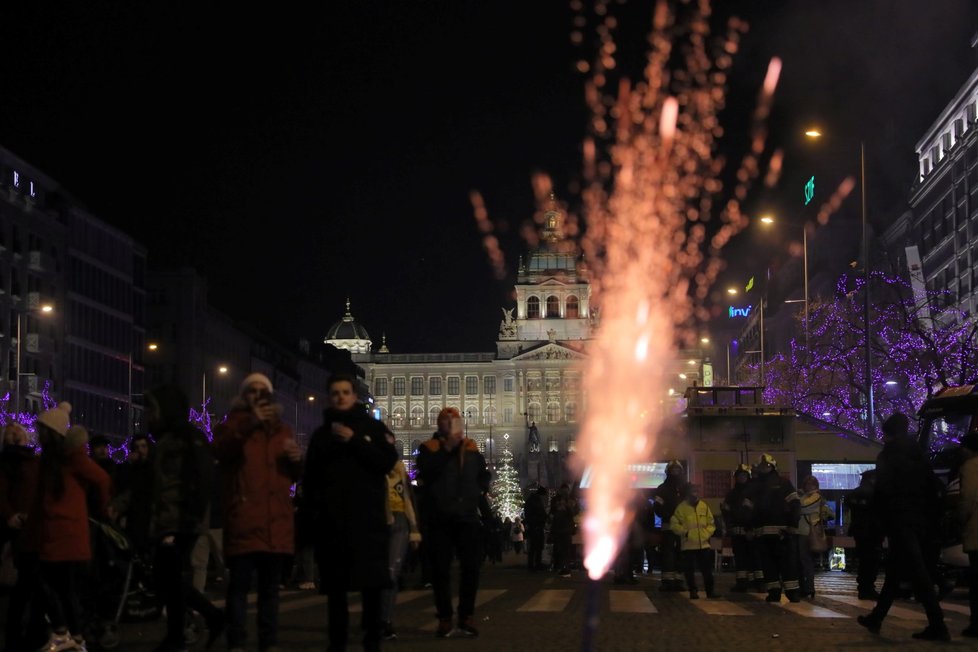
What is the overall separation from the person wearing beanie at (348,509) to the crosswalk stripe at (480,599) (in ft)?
15.8

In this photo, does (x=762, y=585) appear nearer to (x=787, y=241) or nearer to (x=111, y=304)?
(x=111, y=304)

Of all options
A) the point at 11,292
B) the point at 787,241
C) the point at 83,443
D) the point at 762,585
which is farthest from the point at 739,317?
the point at 83,443

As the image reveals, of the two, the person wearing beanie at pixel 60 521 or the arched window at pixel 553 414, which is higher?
the arched window at pixel 553 414

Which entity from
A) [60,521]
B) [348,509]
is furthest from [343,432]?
[60,521]

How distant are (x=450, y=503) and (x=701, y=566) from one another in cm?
822

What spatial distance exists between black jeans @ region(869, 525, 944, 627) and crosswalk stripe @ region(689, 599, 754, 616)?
3.24 m

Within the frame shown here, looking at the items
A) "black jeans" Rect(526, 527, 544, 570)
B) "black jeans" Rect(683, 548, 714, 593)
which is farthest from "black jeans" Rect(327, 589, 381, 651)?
"black jeans" Rect(526, 527, 544, 570)

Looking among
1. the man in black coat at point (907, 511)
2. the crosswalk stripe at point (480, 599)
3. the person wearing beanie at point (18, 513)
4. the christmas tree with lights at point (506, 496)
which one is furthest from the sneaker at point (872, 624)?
the christmas tree with lights at point (506, 496)

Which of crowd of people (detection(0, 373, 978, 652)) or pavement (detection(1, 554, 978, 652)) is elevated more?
crowd of people (detection(0, 373, 978, 652))

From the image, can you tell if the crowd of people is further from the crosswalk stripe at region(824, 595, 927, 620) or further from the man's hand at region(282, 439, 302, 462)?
the crosswalk stripe at region(824, 595, 927, 620)

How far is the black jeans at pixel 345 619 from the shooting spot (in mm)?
9508

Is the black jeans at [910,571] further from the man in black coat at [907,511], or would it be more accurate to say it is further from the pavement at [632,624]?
the pavement at [632,624]

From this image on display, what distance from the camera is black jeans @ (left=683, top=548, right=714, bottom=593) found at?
20862 millimetres

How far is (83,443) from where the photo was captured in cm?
1128
